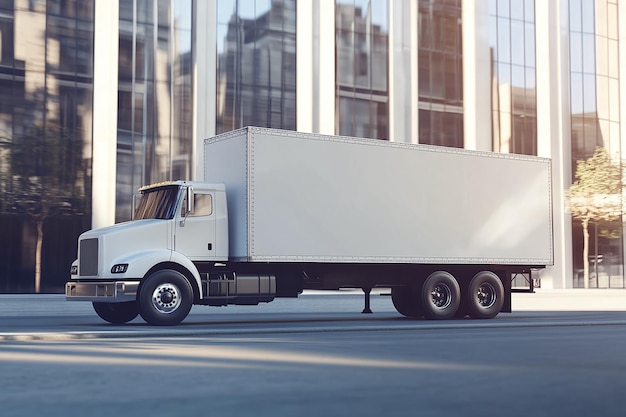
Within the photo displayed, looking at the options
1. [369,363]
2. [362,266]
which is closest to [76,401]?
[369,363]

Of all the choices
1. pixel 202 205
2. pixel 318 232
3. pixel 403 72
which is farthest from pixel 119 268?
pixel 403 72

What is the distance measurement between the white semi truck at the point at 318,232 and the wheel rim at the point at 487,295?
3cm

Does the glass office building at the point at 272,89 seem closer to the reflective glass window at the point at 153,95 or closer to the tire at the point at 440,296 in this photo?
the reflective glass window at the point at 153,95

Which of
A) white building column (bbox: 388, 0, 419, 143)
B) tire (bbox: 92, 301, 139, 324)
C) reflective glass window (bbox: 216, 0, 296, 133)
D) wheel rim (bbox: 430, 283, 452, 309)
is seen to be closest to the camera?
tire (bbox: 92, 301, 139, 324)

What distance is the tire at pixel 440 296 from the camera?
74.9 feet

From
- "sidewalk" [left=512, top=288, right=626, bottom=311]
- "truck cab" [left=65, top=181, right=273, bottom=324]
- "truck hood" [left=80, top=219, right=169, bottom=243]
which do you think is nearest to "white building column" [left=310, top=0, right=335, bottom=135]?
"sidewalk" [left=512, top=288, right=626, bottom=311]

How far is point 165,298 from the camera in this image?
65.2ft

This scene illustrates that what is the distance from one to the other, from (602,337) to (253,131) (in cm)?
774

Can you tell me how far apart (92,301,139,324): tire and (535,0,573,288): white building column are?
104ft

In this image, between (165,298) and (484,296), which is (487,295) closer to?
(484,296)

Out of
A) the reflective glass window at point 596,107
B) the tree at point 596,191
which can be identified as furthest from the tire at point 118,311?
the reflective glass window at point 596,107

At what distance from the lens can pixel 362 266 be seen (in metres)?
22.6

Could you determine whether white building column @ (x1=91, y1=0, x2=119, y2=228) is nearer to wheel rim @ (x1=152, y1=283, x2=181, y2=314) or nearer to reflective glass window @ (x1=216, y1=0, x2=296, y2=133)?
reflective glass window @ (x1=216, y1=0, x2=296, y2=133)

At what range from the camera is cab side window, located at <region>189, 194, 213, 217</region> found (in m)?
20.8
